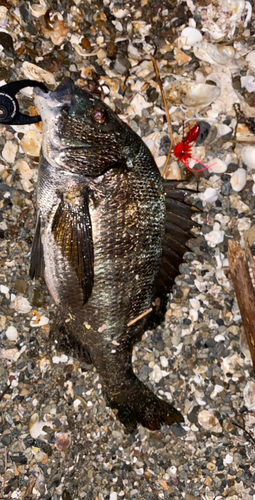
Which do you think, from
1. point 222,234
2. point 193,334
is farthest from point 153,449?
point 222,234

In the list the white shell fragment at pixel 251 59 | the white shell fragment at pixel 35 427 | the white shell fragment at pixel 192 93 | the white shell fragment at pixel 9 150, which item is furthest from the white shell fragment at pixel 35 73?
the white shell fragment at pixel 35 427

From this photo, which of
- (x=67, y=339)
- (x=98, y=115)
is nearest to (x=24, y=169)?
(x=98, y=115)

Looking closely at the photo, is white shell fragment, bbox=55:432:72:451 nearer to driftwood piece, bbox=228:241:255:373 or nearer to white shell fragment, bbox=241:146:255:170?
driftwood piece, bbox=228:241:255:373

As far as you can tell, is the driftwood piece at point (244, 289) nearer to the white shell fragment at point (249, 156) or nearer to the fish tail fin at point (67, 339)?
the white shell fragment at point (249, 156)

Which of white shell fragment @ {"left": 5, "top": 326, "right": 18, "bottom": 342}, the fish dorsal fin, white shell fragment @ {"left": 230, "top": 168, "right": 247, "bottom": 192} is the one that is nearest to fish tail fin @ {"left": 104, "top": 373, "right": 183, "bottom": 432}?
the fish dorsal fin

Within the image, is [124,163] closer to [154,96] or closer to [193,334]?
[154,96]

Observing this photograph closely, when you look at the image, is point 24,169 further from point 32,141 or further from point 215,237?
point 215,237

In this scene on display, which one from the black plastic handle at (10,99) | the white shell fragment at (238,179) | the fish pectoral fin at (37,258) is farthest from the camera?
the white shell fragment at (238,179)
